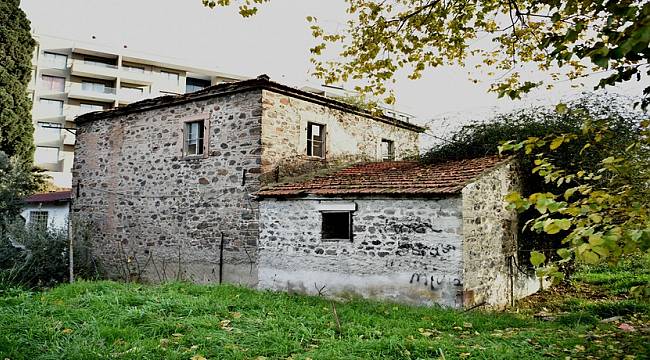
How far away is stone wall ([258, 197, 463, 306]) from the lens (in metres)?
8.66

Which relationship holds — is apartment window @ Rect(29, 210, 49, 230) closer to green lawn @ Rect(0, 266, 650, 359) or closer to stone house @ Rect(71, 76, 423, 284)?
stone house @ Rect(71, 76, 423, 284)

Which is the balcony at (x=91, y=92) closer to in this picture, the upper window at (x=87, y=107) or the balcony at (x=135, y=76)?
the upper window at (x=87, y=107)

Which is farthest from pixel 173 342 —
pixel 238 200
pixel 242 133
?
pixel 242 133

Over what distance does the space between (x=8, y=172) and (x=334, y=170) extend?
12217 millimetres

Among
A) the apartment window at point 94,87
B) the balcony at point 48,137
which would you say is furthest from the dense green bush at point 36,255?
the apartment window at point 94,87

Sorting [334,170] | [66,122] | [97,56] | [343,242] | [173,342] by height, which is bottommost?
[173,342]

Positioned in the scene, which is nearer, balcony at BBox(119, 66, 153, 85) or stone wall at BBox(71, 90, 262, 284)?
stone wall at BBox(71, 90, 262, 284)

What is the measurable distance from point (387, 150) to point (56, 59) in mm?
29199

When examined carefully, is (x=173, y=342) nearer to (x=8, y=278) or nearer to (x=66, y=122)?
(x=8, y=278)

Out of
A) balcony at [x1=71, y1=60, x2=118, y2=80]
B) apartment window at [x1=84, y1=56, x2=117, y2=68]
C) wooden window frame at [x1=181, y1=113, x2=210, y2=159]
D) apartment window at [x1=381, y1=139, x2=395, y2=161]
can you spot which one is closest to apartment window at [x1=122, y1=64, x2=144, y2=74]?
apartment window at [x1=84, y1=56, x2=117, y2=68]

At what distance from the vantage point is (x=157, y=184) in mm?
13141

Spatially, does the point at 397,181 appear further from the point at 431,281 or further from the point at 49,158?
the point at 49,158

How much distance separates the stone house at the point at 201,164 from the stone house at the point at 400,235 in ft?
3.04

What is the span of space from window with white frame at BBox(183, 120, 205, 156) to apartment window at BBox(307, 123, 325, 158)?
112 inches
